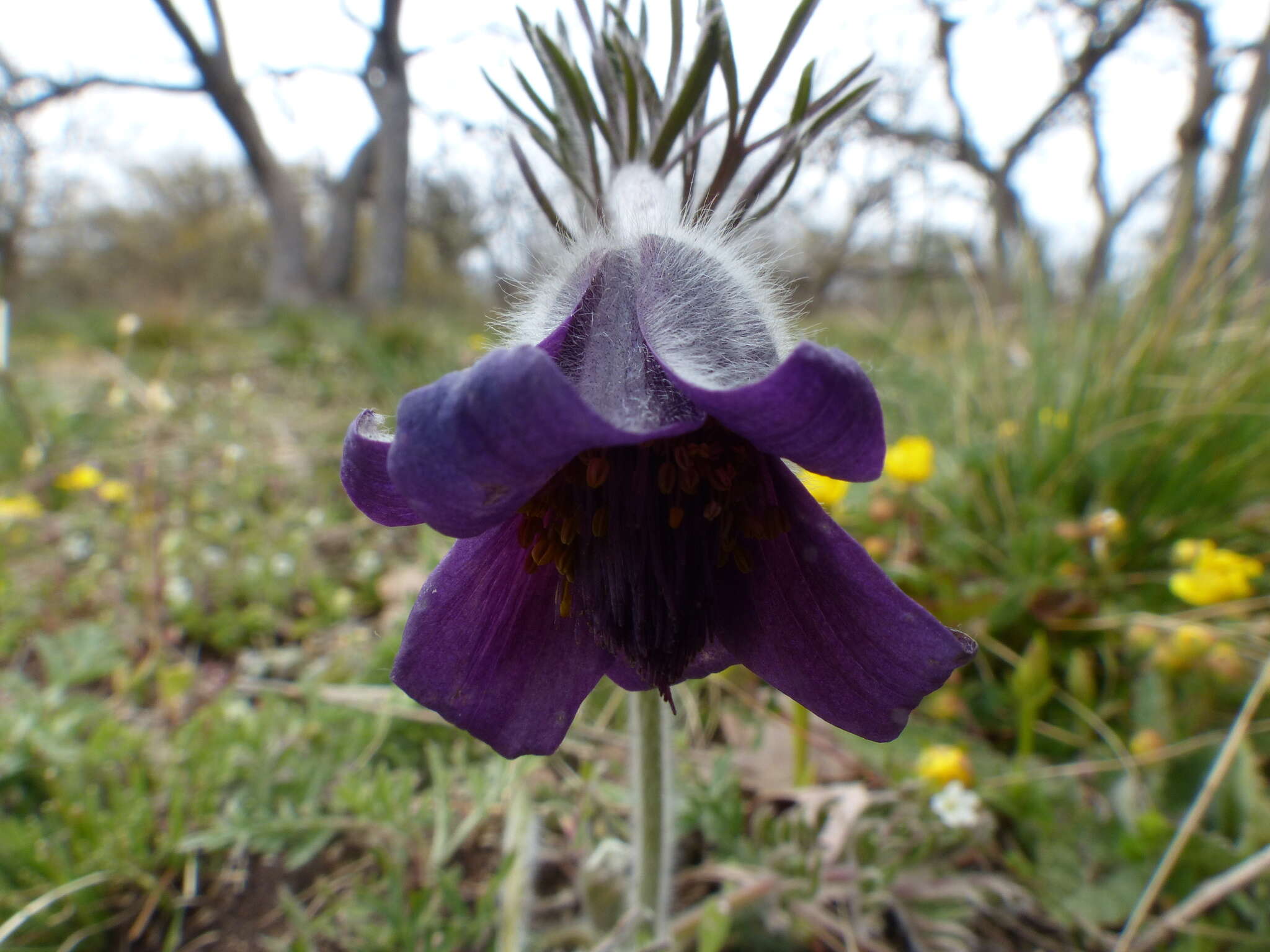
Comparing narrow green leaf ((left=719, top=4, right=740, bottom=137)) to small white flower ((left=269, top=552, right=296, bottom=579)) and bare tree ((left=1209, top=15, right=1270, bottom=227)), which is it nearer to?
small white flower ((left=269, top=552, right=296, bottom=579))

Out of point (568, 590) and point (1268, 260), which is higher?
point (1268, 260)

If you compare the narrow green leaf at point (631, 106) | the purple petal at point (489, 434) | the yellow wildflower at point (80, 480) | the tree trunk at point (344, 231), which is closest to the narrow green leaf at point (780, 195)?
the narrow green leaf at point (631, 106)

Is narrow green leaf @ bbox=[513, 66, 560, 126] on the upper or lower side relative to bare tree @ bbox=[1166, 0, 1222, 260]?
lower

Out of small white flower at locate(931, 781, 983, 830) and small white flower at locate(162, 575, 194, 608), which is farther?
small white flower at locate(162, 575, 194, 608)

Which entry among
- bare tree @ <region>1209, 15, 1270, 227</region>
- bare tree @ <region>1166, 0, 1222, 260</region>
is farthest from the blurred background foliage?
bare tree @ <region>1209, 15, 1270, 227</region>

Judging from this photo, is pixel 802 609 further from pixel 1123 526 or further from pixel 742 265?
pixel 1123 526

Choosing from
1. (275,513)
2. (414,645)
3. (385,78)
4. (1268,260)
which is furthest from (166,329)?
(1268,260)

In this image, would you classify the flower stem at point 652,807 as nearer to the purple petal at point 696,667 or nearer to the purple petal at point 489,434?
the purple petal at point 696,667
